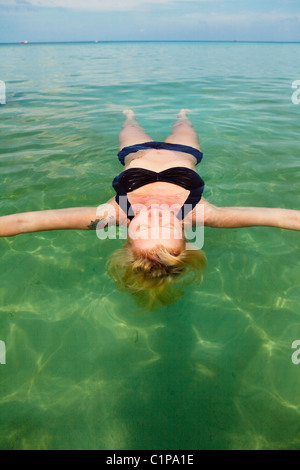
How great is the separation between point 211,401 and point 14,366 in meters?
1.77

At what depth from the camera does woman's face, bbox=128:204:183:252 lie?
2.69 metres

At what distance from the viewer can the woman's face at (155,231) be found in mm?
2688

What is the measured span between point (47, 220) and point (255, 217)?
2.59m

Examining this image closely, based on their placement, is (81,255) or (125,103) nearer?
(81,255)

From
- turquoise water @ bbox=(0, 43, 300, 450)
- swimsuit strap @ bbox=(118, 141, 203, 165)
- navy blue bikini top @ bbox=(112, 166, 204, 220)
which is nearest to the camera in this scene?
turquoise water @ bbox=(0, 43, 300, 450)

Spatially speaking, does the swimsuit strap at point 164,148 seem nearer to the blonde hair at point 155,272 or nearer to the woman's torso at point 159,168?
the woman's torso at point 159,168

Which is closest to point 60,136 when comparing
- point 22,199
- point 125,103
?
point 22,199

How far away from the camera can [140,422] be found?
82.8 inches
